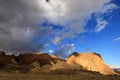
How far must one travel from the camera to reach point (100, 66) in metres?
164

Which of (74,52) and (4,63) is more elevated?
(74,52)

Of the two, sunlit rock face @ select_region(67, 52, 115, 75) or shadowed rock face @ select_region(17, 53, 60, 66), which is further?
shadowed rock face @ select_region(17, 53, 60, 66)

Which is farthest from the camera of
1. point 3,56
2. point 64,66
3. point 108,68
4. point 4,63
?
point 108,68

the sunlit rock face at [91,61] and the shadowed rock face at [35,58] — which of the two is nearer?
the sunlit rock face at [91,61]

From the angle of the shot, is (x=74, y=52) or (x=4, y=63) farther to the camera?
(x=74, y=52)

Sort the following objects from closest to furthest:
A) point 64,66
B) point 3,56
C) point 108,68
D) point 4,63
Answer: point 64,66, point 4,63, point 3,56, point 108,68

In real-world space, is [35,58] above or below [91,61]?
above

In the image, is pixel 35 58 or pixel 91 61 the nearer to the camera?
pixel 91 61

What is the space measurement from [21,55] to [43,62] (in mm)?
20635

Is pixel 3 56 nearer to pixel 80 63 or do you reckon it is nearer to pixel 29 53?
pixel 29 53

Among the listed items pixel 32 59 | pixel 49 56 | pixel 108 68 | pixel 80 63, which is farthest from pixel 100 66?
pixel 32 59

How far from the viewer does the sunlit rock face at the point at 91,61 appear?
157000 millimetres

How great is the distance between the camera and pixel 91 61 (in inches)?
6373

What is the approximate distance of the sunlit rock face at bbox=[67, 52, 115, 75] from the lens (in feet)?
515
